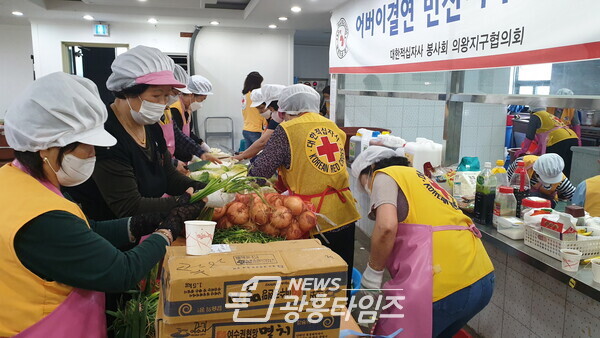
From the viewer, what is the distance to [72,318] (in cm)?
126

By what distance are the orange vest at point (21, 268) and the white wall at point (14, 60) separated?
10111mm

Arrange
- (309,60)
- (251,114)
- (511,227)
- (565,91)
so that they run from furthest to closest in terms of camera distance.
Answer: (309,60), (251,114), (565,91), (511,227)

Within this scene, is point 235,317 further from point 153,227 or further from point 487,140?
point 487,140

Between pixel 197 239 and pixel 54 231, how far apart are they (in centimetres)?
37

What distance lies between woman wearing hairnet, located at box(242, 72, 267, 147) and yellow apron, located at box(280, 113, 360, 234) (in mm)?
3559

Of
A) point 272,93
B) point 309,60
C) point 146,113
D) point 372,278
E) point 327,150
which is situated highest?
point 309,60

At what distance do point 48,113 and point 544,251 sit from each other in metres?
2.35

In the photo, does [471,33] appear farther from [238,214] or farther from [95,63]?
[95,63]

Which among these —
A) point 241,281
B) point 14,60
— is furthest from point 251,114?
point 14,60

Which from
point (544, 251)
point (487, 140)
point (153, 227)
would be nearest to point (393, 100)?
point (487, 140)

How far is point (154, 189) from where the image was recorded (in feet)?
6.82

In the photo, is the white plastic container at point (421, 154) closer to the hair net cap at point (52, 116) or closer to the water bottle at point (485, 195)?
the water bottle at point (485, 195)

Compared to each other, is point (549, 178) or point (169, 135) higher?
point (169, 135)

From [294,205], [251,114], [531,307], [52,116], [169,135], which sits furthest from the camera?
[251,114]
